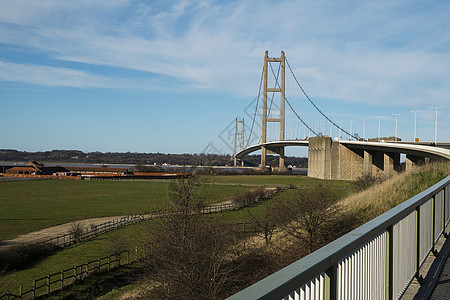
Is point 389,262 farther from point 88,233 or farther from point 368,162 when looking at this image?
point 368,162

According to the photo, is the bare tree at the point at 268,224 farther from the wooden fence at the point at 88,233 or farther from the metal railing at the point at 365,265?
the metal railing at the point at 365,265

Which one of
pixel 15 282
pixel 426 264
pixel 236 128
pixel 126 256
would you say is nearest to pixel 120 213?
pixel 126 256

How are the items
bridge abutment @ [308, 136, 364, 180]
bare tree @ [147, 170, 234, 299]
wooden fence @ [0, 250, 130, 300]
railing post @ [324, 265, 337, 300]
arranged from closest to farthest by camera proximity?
railing post @ [324, 265, 337, 300]
bare tree @ [147, 170, 234, 299]
wooden fence @ [0, 250, 130, 300]
bridge abutment @ [308, 136, 364, 180]

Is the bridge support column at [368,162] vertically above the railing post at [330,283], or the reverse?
the bridge support column at [368,162]

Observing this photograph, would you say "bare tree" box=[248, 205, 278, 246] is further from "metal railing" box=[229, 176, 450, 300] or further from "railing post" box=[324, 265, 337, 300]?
"railing post" box=[324, 265, 337, 300]

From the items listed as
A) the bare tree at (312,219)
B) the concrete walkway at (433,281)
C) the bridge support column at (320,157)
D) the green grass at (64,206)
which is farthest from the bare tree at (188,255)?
the bridge support column at (320,157)

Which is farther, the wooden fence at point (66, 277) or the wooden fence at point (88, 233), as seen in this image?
the wooden fence at point (88, 233)

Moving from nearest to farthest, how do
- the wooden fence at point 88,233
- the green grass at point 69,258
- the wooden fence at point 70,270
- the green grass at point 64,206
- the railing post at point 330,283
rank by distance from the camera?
the railing post at point 330,283
the wooden fence at point 70,270
the green grass at point 69,258
the wooden fence at point 88,233
the green grass at point 64,206

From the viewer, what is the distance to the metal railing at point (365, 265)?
6.51 ft

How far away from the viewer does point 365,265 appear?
335 centimetres

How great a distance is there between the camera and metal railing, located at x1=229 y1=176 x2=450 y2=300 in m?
1.98

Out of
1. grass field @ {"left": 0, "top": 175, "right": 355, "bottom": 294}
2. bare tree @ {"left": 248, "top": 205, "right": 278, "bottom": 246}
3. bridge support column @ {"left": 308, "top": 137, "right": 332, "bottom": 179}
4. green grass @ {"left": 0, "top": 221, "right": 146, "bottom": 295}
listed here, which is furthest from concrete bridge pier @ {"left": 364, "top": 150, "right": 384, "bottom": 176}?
green grass @ {"left": 0, "top": 221, "right": 146, "bottom": 295}

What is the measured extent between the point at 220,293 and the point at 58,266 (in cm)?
1153

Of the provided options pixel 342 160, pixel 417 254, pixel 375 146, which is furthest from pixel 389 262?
pixel 342 160
